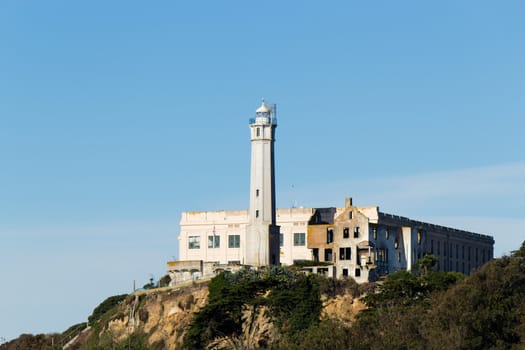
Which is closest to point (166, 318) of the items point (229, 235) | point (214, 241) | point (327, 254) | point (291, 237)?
point (214, 241)

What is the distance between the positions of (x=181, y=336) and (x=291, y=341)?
56.0 feet

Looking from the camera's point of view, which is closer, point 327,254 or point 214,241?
point 327,254

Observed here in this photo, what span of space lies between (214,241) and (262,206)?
1304cm

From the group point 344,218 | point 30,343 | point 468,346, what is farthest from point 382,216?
point 30,343

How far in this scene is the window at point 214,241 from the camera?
5669 inches

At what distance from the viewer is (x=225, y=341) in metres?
126

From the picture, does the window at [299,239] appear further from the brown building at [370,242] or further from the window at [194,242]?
the window at [194,242]

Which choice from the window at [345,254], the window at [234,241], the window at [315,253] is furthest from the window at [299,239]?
the window at [345,254]

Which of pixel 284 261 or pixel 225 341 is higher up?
pixel 284 261

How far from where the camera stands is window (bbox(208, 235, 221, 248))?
14400cm

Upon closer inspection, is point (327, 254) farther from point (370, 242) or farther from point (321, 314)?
point (321, 314)

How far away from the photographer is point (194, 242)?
14575cm

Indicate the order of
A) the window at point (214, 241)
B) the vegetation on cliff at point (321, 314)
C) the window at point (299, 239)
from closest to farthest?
the vegetation on cliff at point (321, 314), the window at point (299, 239), the window at point (214, 241)

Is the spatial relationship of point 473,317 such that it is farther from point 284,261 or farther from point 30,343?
point 30,343
